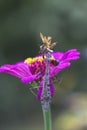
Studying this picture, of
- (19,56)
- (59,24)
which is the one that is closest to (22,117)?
(19,56)

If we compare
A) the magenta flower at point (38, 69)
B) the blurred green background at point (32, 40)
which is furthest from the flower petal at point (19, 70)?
the blurred green background at point (32, 40)

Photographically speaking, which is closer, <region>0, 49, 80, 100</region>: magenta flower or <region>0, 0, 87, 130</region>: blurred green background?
<region>0, 49, 80, 100</region>: magenta flower

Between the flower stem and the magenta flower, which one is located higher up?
the magenta flower

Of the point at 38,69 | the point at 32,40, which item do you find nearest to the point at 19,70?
the point at 38,69

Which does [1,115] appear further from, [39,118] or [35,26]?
[35,26]

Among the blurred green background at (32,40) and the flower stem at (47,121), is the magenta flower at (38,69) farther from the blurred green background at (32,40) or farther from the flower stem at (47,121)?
the blurred green background at (32,40)

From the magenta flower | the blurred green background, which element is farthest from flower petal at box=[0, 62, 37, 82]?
the blurred green background

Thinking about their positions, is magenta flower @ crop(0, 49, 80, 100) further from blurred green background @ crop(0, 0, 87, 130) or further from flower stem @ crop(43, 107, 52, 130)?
blurred green background @ crop(0, 0, 87, 130)

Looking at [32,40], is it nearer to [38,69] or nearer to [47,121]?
[38,69]
